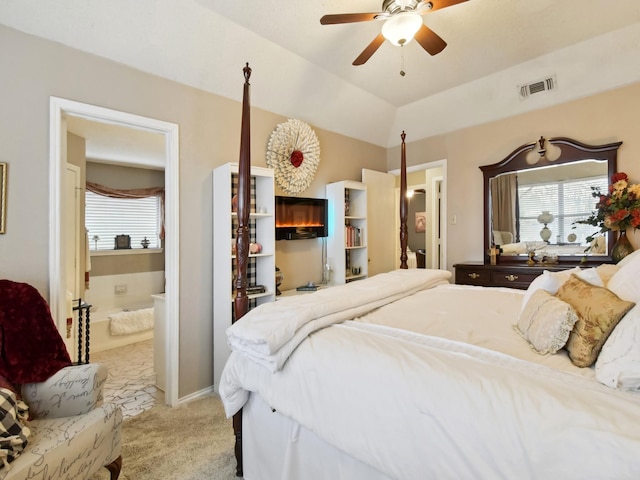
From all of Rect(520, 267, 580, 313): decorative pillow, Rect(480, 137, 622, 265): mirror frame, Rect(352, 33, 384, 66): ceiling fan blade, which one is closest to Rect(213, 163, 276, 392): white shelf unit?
Rect(352, 33, 384, 66): ceiling fan blade

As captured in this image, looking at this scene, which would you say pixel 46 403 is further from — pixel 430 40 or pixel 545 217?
pixel 545 217

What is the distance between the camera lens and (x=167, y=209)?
249 cm

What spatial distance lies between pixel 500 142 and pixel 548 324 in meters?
2.92

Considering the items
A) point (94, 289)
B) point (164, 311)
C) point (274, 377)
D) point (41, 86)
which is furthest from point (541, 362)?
point (94, 289)

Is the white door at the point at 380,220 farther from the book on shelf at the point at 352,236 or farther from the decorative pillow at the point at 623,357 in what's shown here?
the decorative pillow at the point at 623,357

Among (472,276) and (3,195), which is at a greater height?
(3,195)

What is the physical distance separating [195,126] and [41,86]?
37.7 inches

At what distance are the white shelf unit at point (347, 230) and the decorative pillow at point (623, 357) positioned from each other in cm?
267

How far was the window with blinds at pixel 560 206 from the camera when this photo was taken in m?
3.00

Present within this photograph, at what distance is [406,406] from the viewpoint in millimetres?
973

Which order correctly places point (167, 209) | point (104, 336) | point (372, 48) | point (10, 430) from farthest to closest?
point (104, 336)
point (167, 209)
point (372, 48)
point (10, 430)

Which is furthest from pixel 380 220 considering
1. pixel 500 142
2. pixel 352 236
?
pixel 500 142

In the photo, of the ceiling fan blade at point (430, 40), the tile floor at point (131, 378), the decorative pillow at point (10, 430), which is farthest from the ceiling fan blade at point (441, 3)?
the tile floor at point (131, 378)

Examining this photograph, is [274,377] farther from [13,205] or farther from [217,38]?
[217,38]
